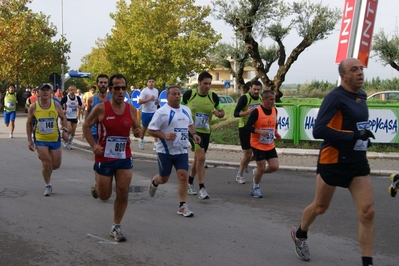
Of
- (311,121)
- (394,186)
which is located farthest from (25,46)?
(394,186)

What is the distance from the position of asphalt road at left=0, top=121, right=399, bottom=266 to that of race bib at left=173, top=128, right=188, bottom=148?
983 millimetres

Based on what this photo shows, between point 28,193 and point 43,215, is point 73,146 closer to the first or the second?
point 28,193

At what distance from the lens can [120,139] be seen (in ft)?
20.4

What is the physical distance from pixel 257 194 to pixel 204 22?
34.9m

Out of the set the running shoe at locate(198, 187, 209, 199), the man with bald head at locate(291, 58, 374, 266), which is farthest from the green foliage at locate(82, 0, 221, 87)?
the man with bald head at locate(291, 58, 374, 266)

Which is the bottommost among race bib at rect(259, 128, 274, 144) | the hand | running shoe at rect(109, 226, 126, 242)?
running shoe at rect(109, 226, 126, 242)

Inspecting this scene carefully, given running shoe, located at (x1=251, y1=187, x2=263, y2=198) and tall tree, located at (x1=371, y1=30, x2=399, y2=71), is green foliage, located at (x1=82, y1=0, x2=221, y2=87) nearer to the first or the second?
tall tree, located at (x1=371, y1=30, x2=399, y2=71)

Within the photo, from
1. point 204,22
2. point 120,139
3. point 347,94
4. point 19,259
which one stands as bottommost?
point 19,259

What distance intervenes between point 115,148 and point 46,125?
3.22m

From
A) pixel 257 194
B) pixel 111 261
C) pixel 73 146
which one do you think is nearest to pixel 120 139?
pixel 111 261

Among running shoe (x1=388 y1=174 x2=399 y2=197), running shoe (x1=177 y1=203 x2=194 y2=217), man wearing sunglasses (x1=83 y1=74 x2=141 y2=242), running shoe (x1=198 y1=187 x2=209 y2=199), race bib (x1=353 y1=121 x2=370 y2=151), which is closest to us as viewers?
race bib (x1=353 y1=121 x2=370 y2=151)

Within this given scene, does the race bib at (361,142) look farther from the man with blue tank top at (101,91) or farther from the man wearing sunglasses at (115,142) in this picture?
the man with blue tank top at (101,91)

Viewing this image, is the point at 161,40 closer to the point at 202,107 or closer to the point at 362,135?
the point at 202,107

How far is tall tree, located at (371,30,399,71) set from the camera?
38.8 metres
